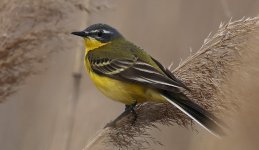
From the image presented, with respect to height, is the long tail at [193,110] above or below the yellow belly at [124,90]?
below

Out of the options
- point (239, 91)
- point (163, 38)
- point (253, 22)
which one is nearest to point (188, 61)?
point (253, 22)

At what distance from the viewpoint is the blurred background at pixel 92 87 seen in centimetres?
406

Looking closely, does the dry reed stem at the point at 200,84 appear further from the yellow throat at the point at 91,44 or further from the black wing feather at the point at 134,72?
the yellow throat at the point at 91,44

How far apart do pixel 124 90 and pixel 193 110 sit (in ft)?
2.51

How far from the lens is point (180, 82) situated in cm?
275

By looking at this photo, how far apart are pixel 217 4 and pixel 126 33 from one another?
815mm

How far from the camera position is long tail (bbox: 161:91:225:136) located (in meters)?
2.40

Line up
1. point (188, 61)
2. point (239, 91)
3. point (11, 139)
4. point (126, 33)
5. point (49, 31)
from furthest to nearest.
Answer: point (126, 33) < point (11, 139) < point (49, 31) < point (188, 61) < point (239, 91)

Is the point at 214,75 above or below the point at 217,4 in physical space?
below

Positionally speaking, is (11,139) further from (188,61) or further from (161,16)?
(188,61)

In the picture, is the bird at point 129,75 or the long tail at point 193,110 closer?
the long tail at point 193,110

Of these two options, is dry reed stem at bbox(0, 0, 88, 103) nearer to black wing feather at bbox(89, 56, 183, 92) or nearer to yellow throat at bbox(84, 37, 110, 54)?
black wing feather at bbox(89, 56, 183, 92)

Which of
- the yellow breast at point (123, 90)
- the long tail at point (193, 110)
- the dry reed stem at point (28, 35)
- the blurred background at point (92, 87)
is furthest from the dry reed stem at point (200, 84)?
the blurred background at point (92, 87)

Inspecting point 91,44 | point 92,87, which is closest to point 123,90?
point 91,44
